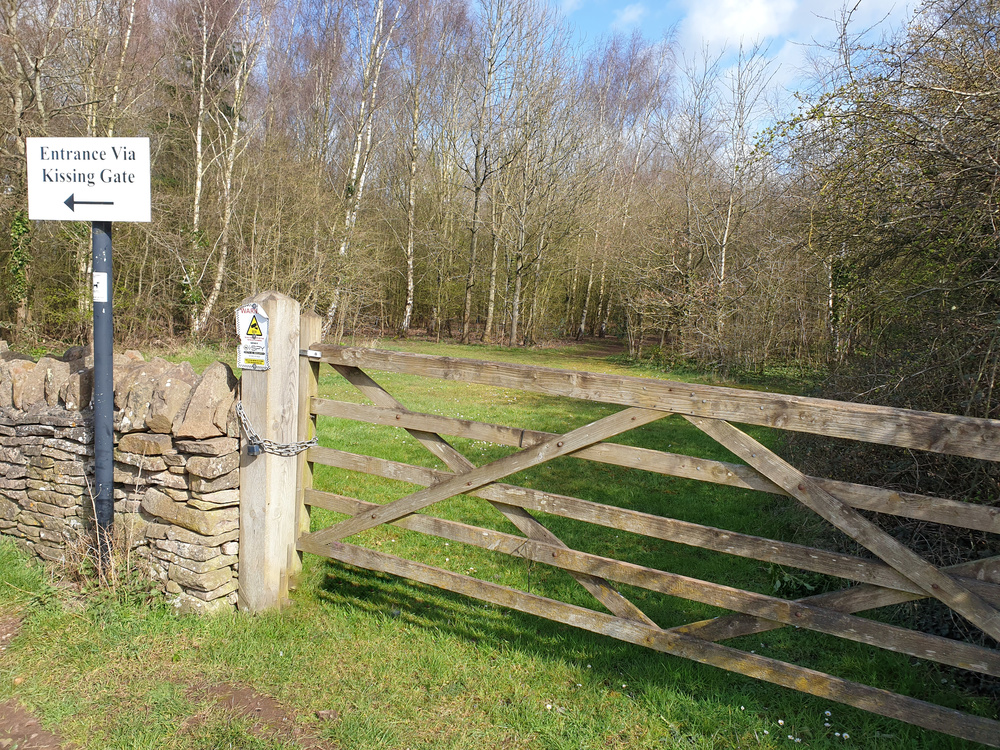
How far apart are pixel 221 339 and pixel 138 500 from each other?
15846 millimetres

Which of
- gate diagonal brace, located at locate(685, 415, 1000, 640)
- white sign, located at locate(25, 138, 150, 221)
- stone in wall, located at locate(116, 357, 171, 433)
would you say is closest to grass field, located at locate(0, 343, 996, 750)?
gate diagonal brace, located at locate(685, 415, 1000, 640)

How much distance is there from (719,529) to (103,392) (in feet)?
11.8

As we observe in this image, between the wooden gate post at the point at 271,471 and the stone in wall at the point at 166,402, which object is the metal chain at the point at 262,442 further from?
the stone in wall at the point at 166,402

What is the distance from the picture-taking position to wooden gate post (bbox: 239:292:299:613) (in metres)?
3.78

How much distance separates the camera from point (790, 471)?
9.00 feet

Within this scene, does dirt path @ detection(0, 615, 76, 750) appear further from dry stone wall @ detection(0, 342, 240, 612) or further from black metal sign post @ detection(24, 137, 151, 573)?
black metal sign post @ detection(24, 137, 151, 573)

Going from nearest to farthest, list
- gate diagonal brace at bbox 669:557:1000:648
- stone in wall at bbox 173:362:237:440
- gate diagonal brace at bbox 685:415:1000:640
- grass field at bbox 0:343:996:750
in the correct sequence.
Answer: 1. gate diagonal brace at bbox 685:415:1000:640
2. gate diagonal brace at bbox 669:557:1000:648
3. grass field at bbox 0:343:996:750
4. stone in wall at bbox 173:362:237:440

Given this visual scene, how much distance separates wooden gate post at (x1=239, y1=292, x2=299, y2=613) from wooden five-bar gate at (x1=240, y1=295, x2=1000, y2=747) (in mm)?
13

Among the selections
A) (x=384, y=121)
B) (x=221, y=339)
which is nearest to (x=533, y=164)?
(x=384, y=121)

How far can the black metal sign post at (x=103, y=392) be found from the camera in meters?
3.81

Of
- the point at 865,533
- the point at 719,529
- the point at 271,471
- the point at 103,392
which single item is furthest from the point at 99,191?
the point at 865,533

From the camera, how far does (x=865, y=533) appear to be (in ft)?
8.73

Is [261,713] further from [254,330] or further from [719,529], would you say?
[719,529]

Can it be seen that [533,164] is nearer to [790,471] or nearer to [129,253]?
[129,253]
